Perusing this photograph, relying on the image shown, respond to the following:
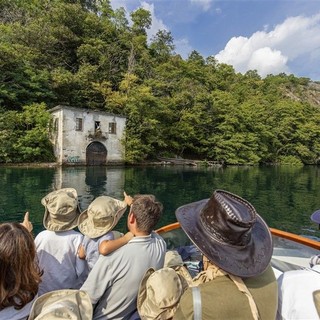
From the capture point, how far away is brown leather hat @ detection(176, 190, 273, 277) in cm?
124

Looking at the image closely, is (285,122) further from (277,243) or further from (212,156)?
(277,243)

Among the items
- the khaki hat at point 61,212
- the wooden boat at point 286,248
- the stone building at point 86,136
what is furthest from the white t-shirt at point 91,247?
the stone building at point 86,136

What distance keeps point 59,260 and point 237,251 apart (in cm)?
168

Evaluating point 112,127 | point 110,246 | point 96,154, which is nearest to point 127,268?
point 110,246

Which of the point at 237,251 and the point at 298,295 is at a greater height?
the point at 237,251

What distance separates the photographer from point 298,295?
134 centimetres

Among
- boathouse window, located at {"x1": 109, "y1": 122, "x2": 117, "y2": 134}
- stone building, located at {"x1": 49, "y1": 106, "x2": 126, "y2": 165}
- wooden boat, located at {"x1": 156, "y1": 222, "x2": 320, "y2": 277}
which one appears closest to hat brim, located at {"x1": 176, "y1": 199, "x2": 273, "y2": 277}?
wooden boat, located at {"x1": 156, "y1": 222, "x2": 320, "y2": 277}

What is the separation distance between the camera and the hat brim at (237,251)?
123cm

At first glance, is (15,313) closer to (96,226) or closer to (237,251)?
(96,226)

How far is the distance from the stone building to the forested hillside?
3.09 ft

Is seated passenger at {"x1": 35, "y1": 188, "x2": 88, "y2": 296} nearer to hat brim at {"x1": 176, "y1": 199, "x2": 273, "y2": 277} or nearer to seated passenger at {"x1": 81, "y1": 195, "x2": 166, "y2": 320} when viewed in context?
seated passenger at {"x1": 81, "y1": 195, "x2": 166, "y2": 320}

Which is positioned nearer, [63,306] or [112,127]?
[63,306]

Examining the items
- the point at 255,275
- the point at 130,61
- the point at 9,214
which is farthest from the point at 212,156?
the point at 255,275

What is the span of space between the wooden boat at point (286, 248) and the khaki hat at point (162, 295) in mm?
1610
